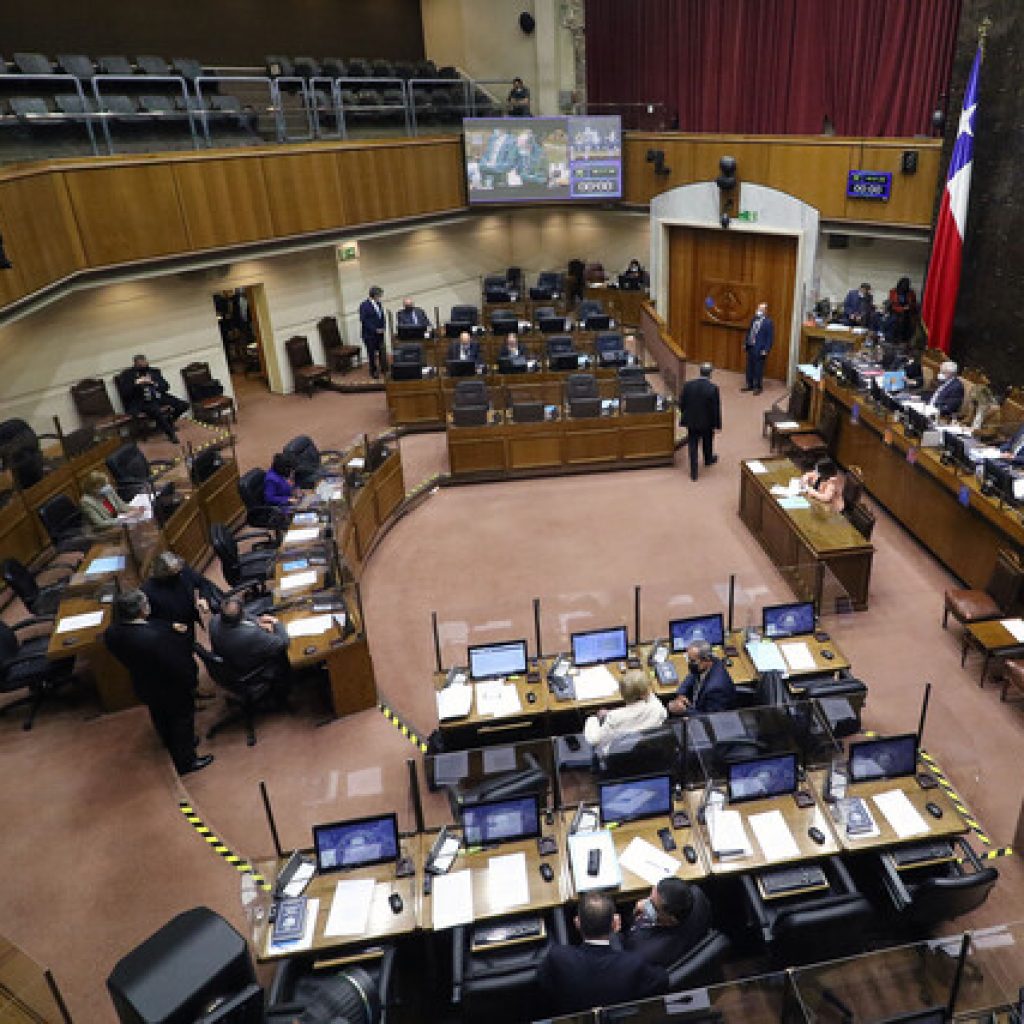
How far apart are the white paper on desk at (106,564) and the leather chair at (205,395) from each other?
18.2 ft

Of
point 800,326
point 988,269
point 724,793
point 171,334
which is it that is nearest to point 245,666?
point 724,793

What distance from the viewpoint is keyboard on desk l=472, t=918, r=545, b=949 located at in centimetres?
455

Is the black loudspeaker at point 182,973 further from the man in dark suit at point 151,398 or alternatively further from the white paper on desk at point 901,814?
the man in dark suit at point 151,398

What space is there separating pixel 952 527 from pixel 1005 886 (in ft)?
14.0

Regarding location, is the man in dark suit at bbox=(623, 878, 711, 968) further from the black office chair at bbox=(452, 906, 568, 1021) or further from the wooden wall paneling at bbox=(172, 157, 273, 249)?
the wooden wall paneling at bbox=(172, 157, 273, 249)

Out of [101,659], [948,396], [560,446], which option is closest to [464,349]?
[560,446]

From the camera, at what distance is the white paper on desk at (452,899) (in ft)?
15.0

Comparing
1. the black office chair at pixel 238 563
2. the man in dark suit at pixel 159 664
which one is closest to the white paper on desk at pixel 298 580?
the black office chair at pixel 238 563

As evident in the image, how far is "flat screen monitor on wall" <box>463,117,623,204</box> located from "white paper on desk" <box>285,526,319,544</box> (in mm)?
9909

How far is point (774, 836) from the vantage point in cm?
498

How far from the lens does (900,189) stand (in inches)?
496

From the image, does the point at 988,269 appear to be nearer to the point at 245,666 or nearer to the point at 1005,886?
the point at 1005,886

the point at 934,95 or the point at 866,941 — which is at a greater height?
the point at 934,95

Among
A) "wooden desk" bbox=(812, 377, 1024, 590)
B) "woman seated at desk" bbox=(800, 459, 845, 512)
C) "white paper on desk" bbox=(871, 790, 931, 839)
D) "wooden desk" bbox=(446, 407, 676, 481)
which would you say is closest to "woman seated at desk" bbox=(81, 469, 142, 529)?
"wooden desk" bbox=(446, 407, 676, 481)
